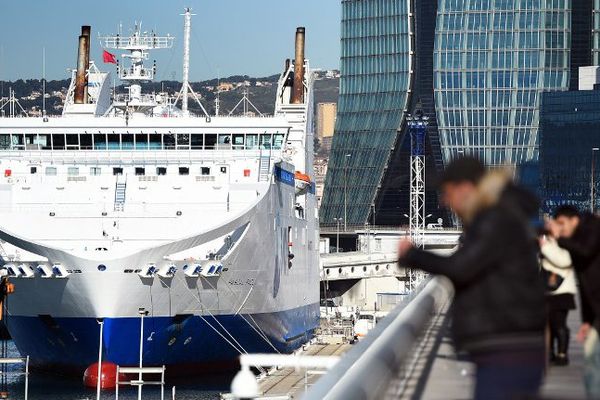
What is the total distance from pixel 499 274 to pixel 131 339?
46.4m

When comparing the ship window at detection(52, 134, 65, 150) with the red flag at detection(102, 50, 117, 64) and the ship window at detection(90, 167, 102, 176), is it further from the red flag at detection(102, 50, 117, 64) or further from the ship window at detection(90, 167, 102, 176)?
the red flag at detection(102, 50, 117, 64)

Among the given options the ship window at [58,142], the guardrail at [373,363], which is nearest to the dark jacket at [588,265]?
the guardrail at [373,363]

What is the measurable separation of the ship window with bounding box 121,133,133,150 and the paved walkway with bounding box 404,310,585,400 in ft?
147

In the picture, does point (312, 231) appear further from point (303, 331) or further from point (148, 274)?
point (148, 274)

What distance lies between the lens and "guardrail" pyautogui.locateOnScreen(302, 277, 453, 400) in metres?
9.34

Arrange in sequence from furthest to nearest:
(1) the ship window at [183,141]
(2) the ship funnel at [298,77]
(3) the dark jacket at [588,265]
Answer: (2) the ship funnel at [298,77], (1) the ship window at [183,141], (3) the dark jacket at [588,265]

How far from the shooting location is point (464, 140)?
512 ft

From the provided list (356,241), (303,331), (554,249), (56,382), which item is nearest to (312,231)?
(303,331)

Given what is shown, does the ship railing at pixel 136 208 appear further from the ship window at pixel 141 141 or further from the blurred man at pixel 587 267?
the blurred man at pixel 587 267

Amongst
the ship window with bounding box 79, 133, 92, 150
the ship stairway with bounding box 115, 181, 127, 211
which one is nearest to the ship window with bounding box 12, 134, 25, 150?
the ship window with bounding box 79, 133, 92, 150

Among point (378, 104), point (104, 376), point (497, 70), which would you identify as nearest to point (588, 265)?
point (104, 376)

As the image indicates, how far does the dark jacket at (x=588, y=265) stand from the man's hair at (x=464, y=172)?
2.72 meters

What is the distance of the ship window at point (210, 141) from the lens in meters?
59.6

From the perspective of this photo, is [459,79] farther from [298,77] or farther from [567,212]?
[567,212]
